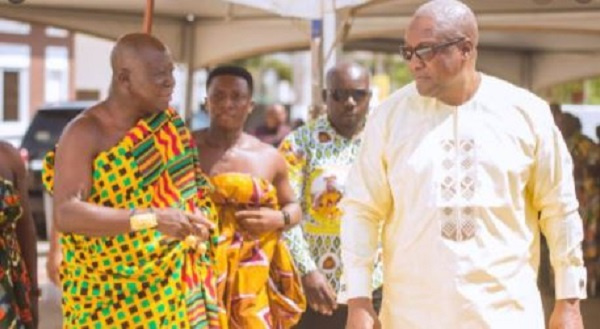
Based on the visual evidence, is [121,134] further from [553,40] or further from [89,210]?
[553,40]

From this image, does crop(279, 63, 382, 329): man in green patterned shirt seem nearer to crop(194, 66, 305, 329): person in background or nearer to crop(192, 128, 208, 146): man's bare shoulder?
crop(194, 66, 305, 329): person in background

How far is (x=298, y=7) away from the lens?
6.19m

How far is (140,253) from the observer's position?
12.9 ft

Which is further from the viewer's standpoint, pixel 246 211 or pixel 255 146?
pixel 255 146

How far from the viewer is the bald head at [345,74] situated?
535cm

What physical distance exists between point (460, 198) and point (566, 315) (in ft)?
1.63

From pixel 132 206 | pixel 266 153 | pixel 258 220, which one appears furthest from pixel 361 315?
pixel 266 153

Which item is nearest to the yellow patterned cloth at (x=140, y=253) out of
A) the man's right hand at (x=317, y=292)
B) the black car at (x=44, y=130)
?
the man's right hand at (x=317, y=292)

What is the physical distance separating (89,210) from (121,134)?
1.07 feet

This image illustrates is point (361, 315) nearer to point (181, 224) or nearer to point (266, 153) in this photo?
point (181, 224)

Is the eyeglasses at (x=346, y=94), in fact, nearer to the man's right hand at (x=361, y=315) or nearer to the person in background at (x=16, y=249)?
the person in background at (x=16, y=249)

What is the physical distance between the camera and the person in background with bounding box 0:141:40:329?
4.20 metres

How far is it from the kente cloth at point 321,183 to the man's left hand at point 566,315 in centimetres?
195

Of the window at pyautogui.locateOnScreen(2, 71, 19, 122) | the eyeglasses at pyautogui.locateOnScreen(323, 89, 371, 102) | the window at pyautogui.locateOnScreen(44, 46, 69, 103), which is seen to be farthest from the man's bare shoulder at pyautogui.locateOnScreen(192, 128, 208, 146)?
the window at pyautogui.locateOnScreen(44, 46, 69, 103)
